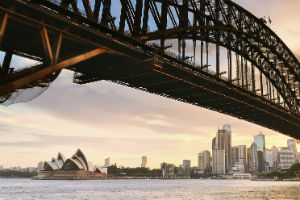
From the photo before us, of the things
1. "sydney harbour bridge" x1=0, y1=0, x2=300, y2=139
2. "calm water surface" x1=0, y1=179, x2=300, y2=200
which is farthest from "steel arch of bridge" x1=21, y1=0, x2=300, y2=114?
"calm water surface" x1=0, y1=179, x2=300, y2=200

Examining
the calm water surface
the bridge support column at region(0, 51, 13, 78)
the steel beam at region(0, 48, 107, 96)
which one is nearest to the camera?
the steel beam at region(0, 48, 107, 96)

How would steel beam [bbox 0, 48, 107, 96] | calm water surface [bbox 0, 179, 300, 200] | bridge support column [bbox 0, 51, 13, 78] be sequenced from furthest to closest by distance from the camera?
calm water surface [bbox 0, 179, 300, 200] < bridge support column [bbox 0, 51, 13, 78] < steel beam [bbox 0, 48, 107, 96]

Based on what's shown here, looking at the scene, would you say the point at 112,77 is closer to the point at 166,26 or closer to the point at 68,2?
the point at 166,26

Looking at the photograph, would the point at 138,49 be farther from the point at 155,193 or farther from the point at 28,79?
the point at 155,193

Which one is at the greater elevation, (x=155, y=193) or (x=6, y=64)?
(x=6, y=64)

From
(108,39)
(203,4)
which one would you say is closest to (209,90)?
(203,4)

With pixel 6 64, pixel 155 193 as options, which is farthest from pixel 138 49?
pixel 155 193

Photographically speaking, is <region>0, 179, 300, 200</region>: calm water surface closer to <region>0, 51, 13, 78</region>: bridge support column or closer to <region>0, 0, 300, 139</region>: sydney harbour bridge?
<region>0, 0, 300, 139</region>: sydney harbour bridge

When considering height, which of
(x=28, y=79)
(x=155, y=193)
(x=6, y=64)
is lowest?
(x=155, y=193)

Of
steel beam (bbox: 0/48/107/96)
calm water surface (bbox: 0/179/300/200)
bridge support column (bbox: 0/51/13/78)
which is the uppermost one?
bridge support column (bbox: 0/51/13/78)

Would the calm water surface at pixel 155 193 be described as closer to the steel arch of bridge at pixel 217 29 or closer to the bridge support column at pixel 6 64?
the steel arch of bridge at pixel 217 29

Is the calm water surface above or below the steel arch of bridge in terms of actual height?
below

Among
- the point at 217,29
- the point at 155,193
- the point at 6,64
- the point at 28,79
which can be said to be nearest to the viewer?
the point at 28,79

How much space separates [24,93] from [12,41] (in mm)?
6671
